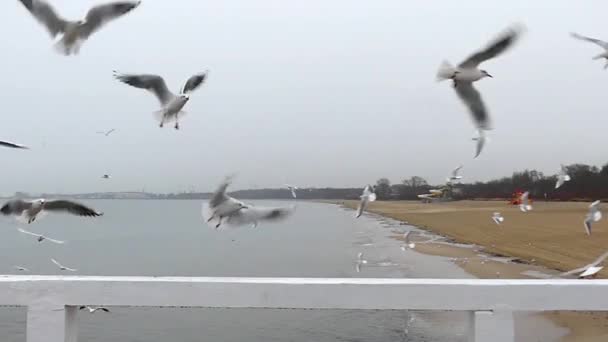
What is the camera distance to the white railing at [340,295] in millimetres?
2160

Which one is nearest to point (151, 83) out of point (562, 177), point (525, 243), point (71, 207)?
point (71, 207)

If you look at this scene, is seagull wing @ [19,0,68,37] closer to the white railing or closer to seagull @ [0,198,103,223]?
seagull @ [0,198,103,223]

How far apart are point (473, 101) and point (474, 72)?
0.47 ft

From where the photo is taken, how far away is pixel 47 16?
3.04 meters

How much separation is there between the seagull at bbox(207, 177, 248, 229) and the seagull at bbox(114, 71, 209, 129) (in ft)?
1.32

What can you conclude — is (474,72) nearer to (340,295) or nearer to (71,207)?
(340,295)

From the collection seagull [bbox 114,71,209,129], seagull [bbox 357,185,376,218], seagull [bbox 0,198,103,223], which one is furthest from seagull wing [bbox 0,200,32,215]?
seagull [bbox 357,185,376,218]

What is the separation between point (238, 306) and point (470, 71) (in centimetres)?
162

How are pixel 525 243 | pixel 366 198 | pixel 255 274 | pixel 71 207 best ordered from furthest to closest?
pixel 525 243 → pixel 255 274 → pixel 366 198 → pixel 71 207

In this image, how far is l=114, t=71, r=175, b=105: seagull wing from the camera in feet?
10.2

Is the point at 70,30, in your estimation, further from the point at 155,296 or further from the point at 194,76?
the point at 155,296

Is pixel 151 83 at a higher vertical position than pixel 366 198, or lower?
higher

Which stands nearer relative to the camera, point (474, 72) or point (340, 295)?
point (340, 295)

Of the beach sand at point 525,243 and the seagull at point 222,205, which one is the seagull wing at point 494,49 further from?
the beach sand at point 525,243
